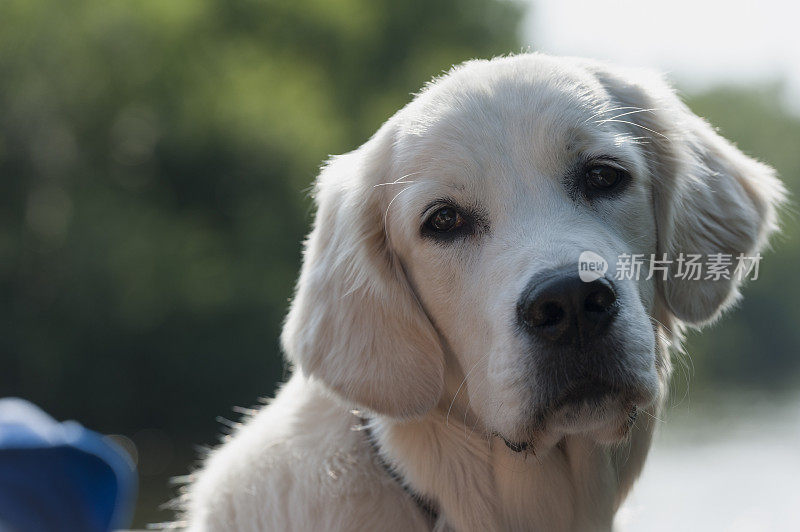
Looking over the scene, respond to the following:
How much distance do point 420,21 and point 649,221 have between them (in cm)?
2794

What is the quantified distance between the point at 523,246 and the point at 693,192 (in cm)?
86

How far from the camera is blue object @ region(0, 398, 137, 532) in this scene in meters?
4.17

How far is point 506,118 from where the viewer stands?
121 inches

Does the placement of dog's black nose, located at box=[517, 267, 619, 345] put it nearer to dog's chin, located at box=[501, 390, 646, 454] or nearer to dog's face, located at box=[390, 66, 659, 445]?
dog's face, located at box=[390, 66, 659, 445]

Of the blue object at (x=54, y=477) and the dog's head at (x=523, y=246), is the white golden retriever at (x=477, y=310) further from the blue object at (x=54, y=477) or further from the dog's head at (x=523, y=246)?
the blue object at (x=54, y=477)

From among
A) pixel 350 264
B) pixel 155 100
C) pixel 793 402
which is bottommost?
pixel 793 402

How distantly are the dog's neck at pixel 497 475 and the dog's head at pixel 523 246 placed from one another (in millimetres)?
154

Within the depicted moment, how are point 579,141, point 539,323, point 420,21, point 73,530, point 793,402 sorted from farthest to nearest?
point 420,21 → point 793,402 → point 73,530 → point 579,141 → point 539,323

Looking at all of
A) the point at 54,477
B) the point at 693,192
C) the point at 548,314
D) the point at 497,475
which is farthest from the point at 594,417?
the point at 54,477

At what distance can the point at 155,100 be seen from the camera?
2222 centimetres


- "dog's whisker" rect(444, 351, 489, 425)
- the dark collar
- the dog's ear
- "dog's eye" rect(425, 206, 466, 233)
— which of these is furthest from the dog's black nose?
the dark collar

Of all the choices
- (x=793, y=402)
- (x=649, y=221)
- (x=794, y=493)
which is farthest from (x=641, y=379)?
(x=793, y=402)

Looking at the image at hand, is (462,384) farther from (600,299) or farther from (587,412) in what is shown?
(600,299)

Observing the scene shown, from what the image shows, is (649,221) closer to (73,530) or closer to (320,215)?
(320,215)
